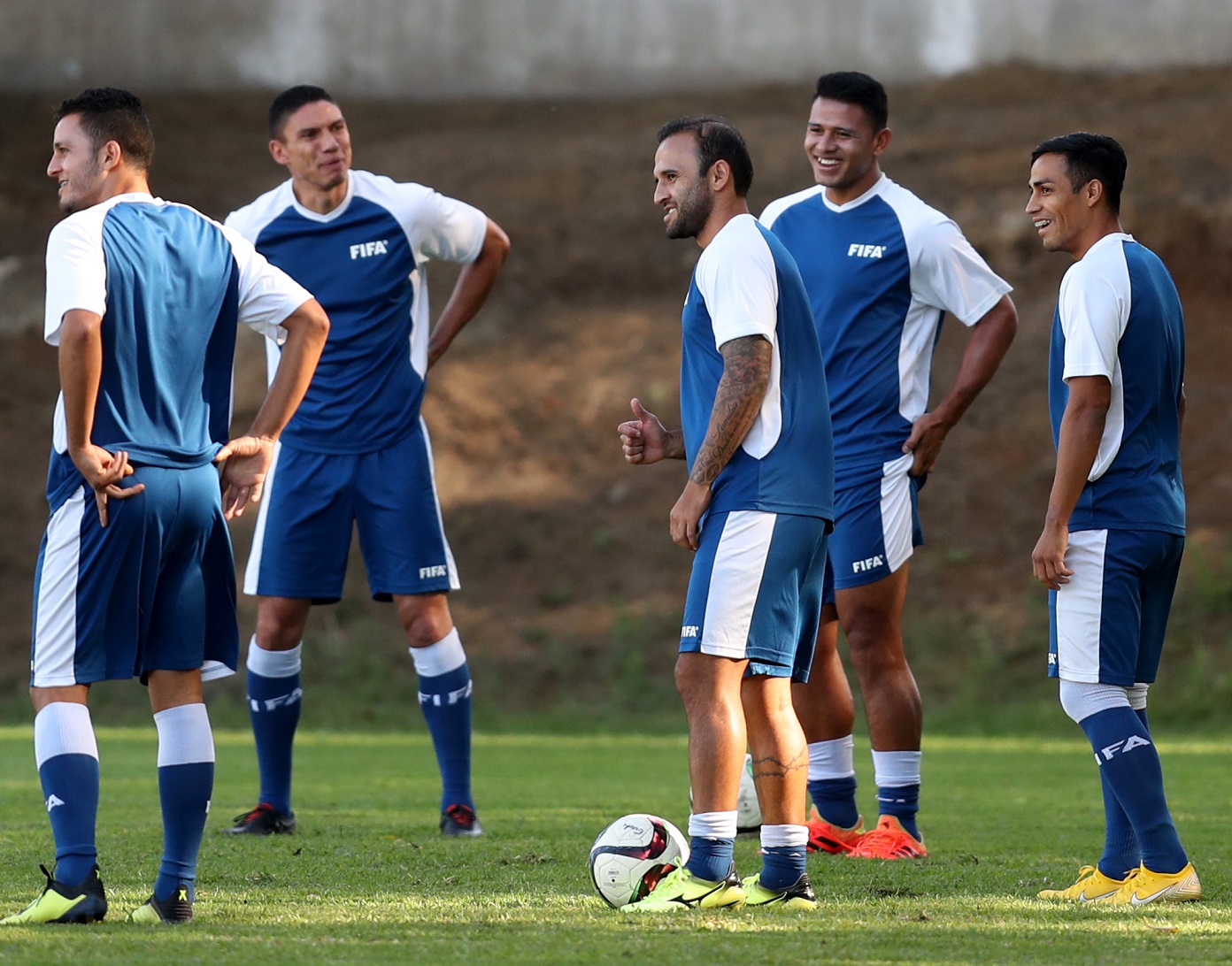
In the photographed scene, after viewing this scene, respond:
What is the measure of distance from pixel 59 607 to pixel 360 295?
314 cm

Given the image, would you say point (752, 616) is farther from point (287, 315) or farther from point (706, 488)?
point (287, 315)

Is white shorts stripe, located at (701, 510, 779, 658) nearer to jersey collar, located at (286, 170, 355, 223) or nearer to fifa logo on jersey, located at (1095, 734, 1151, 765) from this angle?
fifa logo on jersey, located at (1095, 734, 1151, 765)

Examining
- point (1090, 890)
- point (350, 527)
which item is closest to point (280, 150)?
point (350, 527)

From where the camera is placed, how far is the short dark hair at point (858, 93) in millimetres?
6871

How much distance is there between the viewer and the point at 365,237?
7.72 meters

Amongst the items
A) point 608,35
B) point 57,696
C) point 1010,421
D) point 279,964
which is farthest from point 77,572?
point 608,35

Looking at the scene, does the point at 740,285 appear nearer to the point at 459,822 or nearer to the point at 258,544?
the point at 459,822

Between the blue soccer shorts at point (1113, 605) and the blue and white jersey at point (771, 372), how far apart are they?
94 cm

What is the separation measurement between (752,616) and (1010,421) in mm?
17020

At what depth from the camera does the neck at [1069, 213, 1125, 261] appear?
5785 millimetres

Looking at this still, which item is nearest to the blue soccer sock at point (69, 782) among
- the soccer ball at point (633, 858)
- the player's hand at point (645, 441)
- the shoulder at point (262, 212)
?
the soccer ball at point (633, 858)

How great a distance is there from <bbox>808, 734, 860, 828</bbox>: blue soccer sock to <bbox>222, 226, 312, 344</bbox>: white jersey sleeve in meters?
2.89

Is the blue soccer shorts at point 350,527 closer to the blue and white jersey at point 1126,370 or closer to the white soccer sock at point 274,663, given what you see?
the white soccer sock at point 274,663

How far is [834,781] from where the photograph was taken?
6781mm
